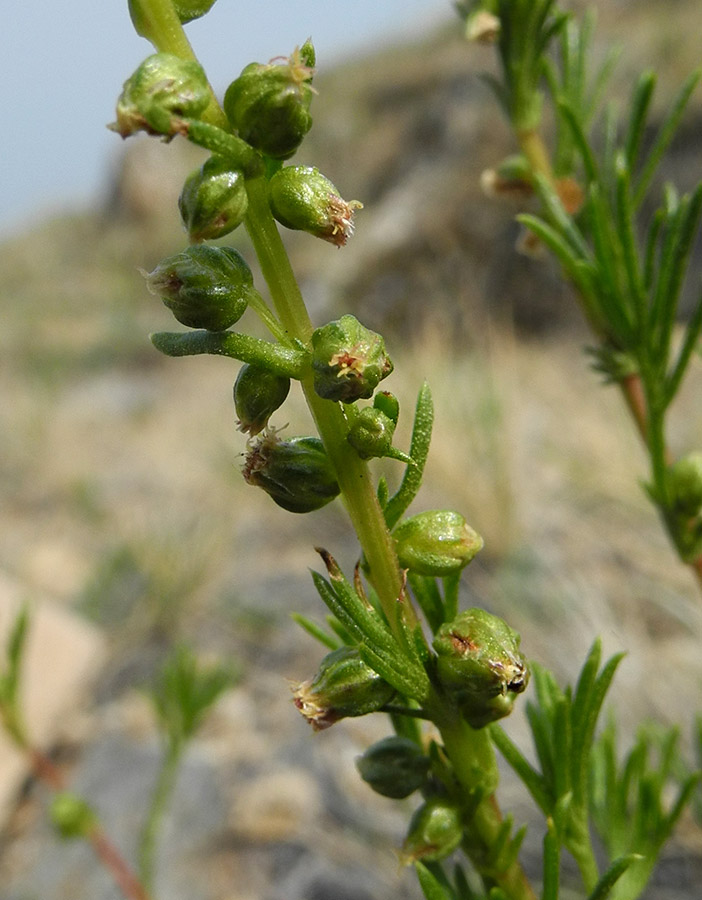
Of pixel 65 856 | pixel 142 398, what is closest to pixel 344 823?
pixel 65 856

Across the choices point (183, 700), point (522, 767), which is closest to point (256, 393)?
point (522, 767)

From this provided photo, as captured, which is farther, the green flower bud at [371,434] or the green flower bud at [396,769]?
the green flower bud at [396,769]

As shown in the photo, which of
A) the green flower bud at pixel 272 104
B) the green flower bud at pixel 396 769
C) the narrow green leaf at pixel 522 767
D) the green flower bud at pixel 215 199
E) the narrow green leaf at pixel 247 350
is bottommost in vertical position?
the narrow green leaf at pixel 522 767

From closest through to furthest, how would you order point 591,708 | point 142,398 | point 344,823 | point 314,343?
point 314,343, point 591,708, point 344,823, point 142,398

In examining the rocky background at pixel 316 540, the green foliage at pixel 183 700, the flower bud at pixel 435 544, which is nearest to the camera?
the flower bud at pixel 435 544

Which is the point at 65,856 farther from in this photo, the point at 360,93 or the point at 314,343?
the point at 360,93

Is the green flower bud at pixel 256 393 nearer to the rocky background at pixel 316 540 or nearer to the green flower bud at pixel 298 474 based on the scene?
the green flower bud at pixel 298 474

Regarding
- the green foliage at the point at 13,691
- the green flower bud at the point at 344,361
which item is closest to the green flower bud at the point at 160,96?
the green flower bud at the point at 344,361

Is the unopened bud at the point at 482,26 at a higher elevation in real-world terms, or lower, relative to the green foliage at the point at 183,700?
higher
